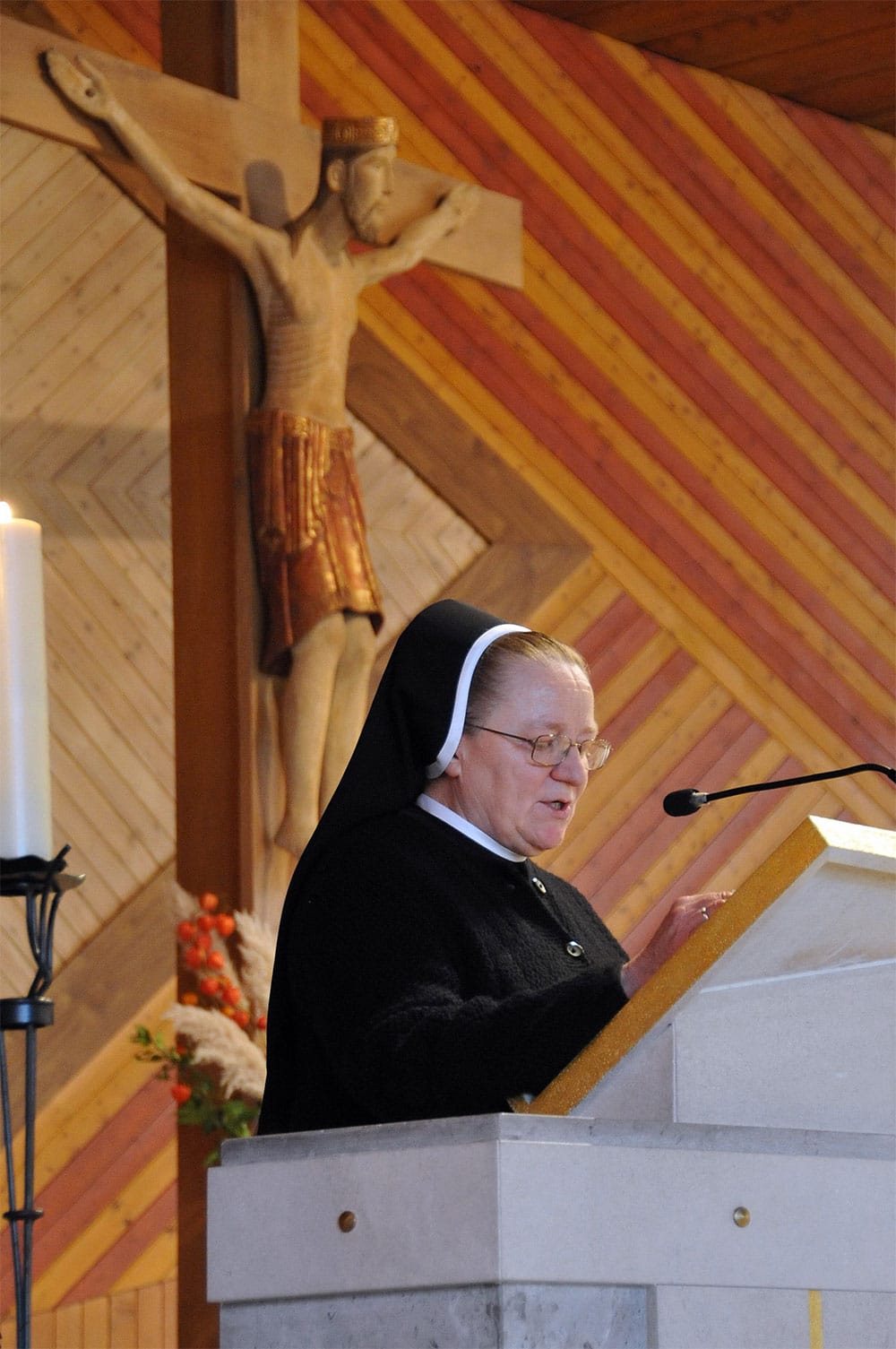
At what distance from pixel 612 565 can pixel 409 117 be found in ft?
5.29

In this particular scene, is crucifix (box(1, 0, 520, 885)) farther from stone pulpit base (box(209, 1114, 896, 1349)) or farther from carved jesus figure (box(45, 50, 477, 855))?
stone pulpit base (box(209, 1114, 896, 1349))

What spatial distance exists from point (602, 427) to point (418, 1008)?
498 centimetres

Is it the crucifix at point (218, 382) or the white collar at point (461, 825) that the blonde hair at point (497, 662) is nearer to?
the white collar at point (461, 825)

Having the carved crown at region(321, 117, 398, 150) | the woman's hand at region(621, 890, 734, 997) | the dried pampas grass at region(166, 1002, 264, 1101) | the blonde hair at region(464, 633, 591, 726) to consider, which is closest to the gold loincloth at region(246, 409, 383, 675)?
the carved crown at region(321, 117, 398, 150)

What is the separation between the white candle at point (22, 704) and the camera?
179 centimetres

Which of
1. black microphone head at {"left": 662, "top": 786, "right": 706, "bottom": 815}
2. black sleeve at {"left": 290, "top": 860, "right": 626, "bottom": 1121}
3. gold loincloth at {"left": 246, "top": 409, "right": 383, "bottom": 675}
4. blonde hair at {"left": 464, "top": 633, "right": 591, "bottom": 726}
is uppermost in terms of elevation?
gold loincloth at {"left": 246, "top": 409, "right": 383, "bottom": 675}

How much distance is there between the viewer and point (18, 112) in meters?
4.30

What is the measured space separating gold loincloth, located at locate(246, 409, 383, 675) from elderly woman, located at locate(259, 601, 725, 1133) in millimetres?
2347

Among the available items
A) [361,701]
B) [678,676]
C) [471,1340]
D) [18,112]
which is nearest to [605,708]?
[678,676]

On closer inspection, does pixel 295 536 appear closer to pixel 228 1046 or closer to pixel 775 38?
pixel 228 1046

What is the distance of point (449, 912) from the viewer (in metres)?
1.99

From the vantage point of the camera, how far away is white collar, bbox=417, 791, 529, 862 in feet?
7.12

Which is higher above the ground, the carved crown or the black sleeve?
the carved crown

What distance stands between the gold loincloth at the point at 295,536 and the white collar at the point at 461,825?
8.12 feet
